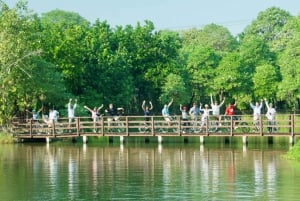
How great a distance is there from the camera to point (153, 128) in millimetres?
43906

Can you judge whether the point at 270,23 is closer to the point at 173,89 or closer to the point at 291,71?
the point at 291,71

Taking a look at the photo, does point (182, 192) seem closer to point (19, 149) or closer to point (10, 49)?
point (19, 149)

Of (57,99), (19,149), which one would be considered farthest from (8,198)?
(57,99)

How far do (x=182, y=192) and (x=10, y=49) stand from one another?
24.0 m

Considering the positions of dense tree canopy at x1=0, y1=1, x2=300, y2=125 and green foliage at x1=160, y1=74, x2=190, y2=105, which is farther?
green foliage at x1=160, y1=74, x2=190, y2=105

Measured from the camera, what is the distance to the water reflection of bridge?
41719mm

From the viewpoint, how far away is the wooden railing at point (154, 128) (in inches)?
1644

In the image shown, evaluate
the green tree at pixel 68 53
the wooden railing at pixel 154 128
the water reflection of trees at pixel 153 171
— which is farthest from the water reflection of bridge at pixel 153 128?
the green tree at pixel 68 53

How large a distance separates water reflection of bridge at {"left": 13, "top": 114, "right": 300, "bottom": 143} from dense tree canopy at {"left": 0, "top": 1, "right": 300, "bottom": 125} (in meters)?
1.94

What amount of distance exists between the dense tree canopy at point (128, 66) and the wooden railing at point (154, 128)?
1932 mm

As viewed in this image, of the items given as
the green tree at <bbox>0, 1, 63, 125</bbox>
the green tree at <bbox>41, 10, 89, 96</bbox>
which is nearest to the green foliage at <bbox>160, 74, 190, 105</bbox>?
the green tree at <bbox>41, 10, 89, 96</bbox>

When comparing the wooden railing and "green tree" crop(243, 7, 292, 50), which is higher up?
"green tree" crop(243, 7, 292, 50)

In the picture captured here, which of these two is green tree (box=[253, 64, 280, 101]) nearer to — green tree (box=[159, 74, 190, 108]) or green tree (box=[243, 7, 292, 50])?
green tree (box=[159, 74, 190, 108])

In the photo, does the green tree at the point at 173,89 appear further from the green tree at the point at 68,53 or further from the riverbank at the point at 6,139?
the riverbank at the point at 6,139
